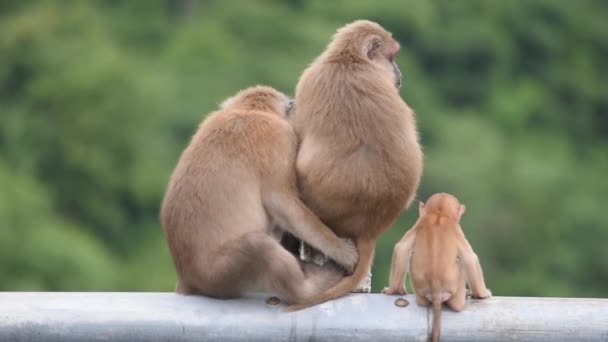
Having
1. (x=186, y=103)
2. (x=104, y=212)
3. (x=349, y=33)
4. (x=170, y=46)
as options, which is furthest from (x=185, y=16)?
(x=349, y=33)

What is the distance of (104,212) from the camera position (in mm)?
35438

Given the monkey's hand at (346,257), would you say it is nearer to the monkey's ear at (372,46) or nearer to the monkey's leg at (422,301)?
the monkey's leg at (422,301)

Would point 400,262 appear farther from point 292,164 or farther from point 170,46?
point 170,46

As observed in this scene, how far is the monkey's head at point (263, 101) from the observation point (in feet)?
19.9

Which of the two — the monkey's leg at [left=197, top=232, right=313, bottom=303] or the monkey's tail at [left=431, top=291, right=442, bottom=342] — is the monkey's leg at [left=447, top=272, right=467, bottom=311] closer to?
the monkey's tail at [left=431, top=291, right=442, bottom=342]

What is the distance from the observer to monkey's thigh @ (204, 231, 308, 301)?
5645 mm

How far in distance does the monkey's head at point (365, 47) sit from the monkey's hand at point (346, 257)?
76cm

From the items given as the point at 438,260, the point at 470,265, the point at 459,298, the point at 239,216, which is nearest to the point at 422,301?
the point at 459,298

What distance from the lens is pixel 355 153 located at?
19.0ft

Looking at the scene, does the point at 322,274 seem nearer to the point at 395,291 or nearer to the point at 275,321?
the point at 395,291

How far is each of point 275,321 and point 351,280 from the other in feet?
1.57

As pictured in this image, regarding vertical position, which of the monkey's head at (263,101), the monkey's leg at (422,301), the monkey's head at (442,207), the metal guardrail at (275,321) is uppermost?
the monkey's head at (263,101)

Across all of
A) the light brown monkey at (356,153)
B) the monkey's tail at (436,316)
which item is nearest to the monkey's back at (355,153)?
the light brown monkey at (356,153)

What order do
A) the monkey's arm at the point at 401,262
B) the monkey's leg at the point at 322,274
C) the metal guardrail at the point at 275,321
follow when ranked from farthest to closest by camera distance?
the monkey's arm at the point at 401,262 → the monkey's leg at the point at 322,274 → the metal guardrail at the point at 275,321
